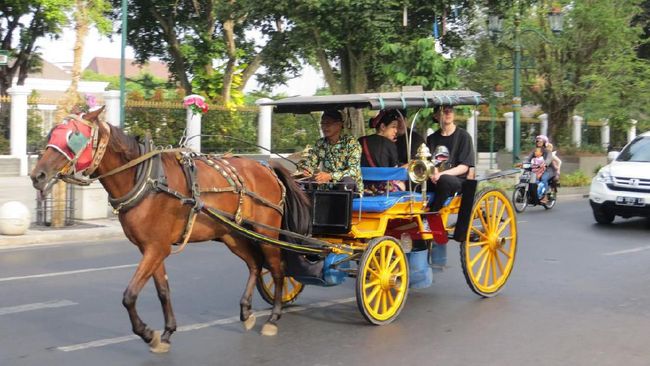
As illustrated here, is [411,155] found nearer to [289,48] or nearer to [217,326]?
[217,326]

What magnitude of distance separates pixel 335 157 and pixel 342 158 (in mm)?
77

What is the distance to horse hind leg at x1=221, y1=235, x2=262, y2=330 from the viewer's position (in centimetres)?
707

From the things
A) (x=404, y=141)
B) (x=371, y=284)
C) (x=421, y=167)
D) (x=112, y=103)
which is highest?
(x=112, y=103)

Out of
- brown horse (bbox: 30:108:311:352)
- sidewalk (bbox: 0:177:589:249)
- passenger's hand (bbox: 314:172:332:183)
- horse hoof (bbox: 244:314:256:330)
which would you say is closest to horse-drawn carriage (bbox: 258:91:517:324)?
passenger's hand (bbox: 314:172:332:183)

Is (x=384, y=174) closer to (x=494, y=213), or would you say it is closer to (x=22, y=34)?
(x=494, y=213)

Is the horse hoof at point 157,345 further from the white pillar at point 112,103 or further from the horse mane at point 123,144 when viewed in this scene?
the white pillar at point 112,103

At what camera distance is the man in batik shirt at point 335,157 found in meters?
7.57

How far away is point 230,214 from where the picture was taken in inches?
268

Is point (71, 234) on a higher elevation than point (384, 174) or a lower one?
lower

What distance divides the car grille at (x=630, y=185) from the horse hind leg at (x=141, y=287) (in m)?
10.8

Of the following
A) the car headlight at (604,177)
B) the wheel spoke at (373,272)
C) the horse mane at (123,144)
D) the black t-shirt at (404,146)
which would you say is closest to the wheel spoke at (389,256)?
the wheel spoke at (373,272)

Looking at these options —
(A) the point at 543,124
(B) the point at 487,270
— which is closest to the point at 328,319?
(B) the point at 487,270

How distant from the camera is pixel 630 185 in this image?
14.8 meters

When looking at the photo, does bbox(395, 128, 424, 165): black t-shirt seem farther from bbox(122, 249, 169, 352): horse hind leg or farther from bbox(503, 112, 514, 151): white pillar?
bbox(503, 112, 514, 151): white pillar
